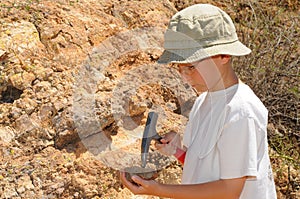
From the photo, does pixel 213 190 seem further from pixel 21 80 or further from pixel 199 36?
pixel 21 80

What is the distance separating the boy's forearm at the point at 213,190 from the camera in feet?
4.93

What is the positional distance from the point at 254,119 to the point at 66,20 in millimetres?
1680

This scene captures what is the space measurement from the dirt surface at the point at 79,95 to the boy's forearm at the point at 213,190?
96 cm

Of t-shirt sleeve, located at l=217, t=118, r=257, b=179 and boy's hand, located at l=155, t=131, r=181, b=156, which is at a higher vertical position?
t-shirt sleeve, located at l=217, t=118, r=257, b=179

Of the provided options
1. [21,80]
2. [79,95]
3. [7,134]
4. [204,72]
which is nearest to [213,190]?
[204,72]

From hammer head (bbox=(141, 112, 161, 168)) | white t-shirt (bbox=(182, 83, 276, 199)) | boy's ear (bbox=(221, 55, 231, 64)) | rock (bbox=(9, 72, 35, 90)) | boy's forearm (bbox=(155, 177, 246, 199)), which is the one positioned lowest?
rock (bbox=(9, 72, 35, 90))

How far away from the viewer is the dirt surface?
244cm

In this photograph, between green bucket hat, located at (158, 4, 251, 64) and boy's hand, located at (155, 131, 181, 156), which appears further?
boy's hand, located at (155, 131, 181, 156)

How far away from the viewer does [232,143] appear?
1468 mm

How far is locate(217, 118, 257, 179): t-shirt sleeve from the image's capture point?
4.79 feet

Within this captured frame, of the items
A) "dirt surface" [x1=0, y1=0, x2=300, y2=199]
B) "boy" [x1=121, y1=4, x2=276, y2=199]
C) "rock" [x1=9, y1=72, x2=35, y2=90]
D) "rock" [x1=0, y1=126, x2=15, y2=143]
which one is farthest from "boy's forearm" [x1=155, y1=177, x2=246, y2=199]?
"rock" [x1=9, y1=72, x2=35, y2=90]

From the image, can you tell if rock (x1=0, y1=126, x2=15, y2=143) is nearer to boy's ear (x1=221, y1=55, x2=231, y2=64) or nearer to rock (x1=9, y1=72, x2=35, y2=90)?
rock (x1=9, y1=72, x2=35, y2=90)

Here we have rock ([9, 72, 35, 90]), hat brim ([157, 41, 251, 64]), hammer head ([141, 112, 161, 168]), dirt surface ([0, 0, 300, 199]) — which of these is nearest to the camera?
hat brim ([157, 41, 251, 64])

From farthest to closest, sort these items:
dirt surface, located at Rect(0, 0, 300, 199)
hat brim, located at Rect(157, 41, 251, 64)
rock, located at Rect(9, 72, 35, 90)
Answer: rock, located at Rect(9, 72, 35, 90)
dirt surface, located at Rect(0, 0, 300, 199)
hat brim, located at Rect(157, 41, 251, 64)
